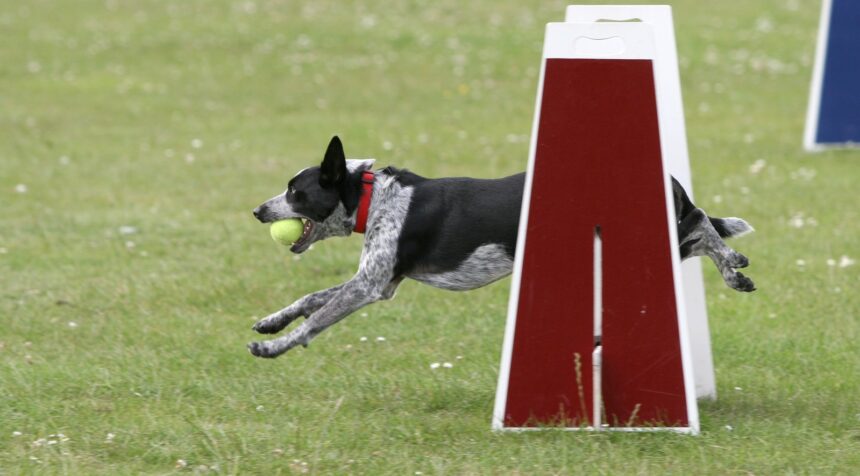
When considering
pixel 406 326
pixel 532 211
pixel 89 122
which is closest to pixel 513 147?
pixel 89 122

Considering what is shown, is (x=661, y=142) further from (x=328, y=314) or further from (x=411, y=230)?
(x=328, y=314)

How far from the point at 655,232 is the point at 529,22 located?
17.1m

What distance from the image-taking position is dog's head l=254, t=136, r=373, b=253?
5738mm

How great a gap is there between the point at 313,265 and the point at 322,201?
3363mm

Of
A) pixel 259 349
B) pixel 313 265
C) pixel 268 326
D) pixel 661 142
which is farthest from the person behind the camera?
pixel 313 265

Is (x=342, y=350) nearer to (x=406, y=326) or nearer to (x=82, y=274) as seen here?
(x=406, y=326)

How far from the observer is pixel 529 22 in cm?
2177

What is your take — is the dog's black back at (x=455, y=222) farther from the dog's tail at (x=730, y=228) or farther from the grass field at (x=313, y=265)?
the dog's tail at (x=730, y=228)

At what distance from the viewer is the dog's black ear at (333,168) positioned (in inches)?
221

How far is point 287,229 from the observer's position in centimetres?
584

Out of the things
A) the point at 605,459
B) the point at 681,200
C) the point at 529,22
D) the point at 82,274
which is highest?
the point at 681,200

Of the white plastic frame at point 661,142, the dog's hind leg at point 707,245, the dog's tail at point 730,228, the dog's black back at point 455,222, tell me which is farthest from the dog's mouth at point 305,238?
the dog's tail at point 730,228

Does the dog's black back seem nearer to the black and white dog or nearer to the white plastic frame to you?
the black and white dog

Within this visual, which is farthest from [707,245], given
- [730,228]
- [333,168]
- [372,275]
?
[333,168]
